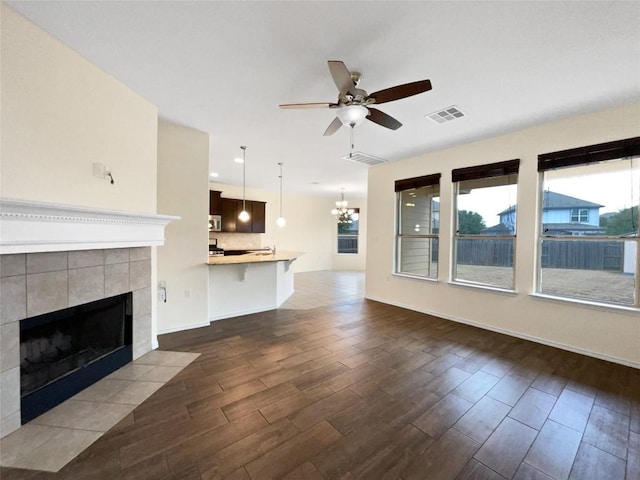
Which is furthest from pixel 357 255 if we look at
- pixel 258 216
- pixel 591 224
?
pixel 591 224

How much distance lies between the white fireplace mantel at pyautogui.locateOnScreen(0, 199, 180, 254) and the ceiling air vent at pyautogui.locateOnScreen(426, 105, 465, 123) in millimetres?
3346

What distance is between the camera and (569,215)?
3.27 meters

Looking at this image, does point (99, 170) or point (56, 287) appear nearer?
point (56, 287)

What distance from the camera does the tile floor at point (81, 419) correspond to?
1.52m

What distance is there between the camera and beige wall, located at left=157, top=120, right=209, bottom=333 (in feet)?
11.4

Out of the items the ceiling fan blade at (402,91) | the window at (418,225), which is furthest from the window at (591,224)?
the ceiling fan blade at (402,91)

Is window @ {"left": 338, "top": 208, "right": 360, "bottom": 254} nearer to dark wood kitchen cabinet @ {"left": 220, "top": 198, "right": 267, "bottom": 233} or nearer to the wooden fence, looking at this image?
dark wood kitchen cabinet @ {"left": 220, "top": 198, "right": 267, "bottom": 233}

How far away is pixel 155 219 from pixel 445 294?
172 inches

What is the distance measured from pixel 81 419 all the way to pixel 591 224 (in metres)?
5.40

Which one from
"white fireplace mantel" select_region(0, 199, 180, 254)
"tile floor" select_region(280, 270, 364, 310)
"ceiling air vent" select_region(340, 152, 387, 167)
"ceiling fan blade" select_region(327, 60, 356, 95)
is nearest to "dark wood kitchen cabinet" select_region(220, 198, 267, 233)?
"tile floor" select_region(280, 270, 364, 310)

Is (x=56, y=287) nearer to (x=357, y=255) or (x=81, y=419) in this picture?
(x=81, y=419)

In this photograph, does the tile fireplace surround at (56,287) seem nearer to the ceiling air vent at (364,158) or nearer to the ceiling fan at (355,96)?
the ceiling fan at (355,96)

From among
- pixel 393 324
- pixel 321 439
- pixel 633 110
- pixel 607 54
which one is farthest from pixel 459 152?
pixel 321 439

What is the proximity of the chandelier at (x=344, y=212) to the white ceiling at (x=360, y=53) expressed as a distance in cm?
498
